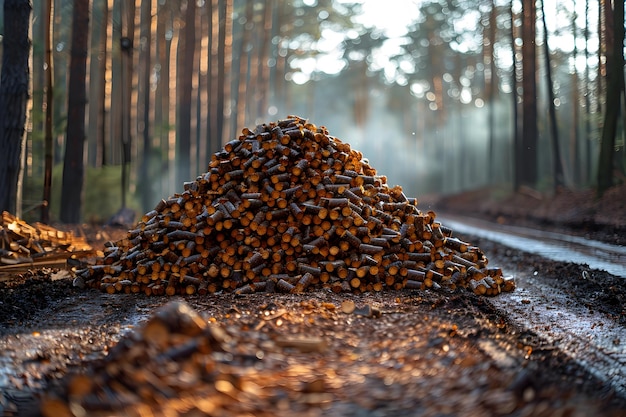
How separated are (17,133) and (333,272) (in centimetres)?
683

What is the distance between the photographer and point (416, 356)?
5.19 m

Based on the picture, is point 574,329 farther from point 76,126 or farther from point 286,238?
point 76,126

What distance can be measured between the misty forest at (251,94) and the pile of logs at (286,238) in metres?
4.54

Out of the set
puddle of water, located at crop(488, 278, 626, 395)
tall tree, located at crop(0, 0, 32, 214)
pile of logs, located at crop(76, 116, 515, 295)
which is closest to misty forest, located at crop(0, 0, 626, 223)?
tall tree, located at crop(0, 0, 32, 214)

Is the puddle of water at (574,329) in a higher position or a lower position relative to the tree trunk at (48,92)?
lower

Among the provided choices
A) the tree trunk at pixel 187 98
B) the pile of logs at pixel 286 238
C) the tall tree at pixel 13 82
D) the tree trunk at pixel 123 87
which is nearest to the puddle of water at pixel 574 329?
the pile of logs at pixel 286 238

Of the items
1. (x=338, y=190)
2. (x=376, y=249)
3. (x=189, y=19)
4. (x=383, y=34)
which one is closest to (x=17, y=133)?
(x=338, y=190)

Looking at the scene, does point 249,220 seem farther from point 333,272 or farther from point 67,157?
point 67,157

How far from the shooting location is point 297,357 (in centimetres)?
498

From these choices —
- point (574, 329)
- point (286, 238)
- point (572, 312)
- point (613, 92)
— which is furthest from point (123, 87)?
point (574, 329)

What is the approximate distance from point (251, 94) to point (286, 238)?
1585 inches

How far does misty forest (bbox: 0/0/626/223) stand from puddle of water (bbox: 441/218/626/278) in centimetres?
332

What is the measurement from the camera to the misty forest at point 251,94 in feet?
53.7

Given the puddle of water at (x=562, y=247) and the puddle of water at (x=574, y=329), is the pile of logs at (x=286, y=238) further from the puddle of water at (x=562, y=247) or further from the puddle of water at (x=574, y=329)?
the puddle of water at (x=562, y=247)
